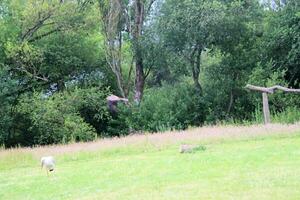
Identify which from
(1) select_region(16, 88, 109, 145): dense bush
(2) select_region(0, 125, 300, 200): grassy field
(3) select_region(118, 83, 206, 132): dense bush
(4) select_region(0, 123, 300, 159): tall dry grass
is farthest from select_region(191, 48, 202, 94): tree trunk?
(2) select_region(0, 125, 300, 200): grassy field

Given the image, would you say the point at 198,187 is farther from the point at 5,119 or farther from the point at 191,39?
the point at 5,119

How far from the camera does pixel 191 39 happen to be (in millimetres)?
26672

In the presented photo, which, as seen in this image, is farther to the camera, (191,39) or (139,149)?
(191,39)

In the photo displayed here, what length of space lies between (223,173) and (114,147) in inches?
334

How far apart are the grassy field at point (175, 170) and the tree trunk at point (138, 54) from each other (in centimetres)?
1202

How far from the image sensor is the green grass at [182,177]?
8.33 meters

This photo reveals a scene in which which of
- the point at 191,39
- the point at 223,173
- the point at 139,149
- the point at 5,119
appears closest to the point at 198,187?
the point at 223,173

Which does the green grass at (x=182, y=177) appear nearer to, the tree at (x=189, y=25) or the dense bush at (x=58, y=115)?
the tree at (x=189, y=25)

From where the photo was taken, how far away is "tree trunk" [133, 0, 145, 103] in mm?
30166

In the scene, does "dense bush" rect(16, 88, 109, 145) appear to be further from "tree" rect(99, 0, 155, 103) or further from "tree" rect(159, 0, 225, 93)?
"tree" rect(159, 0, 225, 93)

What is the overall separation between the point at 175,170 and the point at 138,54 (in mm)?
19651

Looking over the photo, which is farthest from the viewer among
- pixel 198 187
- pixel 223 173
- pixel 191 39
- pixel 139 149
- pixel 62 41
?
pixel 62 41

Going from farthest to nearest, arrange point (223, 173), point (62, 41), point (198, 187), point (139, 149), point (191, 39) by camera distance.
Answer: point (62, 41) < point (191, 39) < point (139, 149) < point (223, 173) < point (198, 187)

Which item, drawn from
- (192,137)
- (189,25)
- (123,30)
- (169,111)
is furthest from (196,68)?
(192,137)
